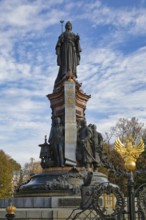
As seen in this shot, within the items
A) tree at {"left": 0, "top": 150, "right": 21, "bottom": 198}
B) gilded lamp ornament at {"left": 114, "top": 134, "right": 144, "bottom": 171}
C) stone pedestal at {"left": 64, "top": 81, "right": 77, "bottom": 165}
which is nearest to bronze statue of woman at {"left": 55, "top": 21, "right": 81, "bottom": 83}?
stone pedestal at {"left": 64, "top": 81, "right": 77, "bottom": 165}

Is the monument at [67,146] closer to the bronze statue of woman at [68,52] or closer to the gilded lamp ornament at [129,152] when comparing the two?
the bronze statue of woman at [68,52]

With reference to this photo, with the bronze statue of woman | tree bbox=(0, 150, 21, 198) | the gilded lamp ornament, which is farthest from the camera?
tree bbox=(0, 150, 21, 198)

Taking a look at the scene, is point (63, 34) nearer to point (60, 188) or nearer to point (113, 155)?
point (60, 188)

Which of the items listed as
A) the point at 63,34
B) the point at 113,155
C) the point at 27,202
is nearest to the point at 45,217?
the point at 27,202

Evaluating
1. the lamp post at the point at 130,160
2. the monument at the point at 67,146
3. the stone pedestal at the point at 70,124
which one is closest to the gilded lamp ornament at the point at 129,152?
the lamp post at the point at 130,160

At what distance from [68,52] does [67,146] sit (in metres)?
6.09

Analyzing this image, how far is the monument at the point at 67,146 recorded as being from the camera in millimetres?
19391

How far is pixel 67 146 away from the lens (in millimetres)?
20906

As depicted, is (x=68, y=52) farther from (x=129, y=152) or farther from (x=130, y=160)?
(x=130, y=160)

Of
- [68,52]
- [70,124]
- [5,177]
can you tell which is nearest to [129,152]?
[70,124]

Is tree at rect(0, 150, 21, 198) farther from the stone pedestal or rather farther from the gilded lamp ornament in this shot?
the gilded lamp ornament

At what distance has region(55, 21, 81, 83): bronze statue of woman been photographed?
23527 millimetres

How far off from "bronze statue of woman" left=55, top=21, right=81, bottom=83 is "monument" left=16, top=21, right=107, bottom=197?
11 cm

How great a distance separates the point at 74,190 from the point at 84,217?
14.4 ft
